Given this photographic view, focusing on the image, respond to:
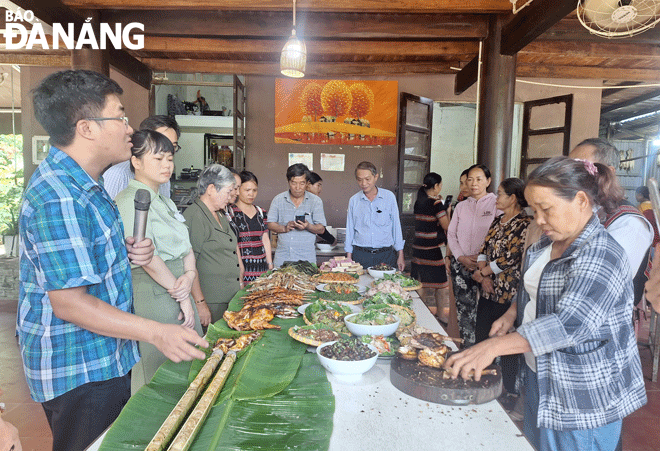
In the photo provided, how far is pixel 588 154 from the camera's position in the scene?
2100 millimetres

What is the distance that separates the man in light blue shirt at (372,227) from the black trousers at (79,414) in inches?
120

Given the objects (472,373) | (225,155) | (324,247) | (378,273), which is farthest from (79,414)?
(225,155)

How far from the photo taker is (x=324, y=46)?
18.3 ft

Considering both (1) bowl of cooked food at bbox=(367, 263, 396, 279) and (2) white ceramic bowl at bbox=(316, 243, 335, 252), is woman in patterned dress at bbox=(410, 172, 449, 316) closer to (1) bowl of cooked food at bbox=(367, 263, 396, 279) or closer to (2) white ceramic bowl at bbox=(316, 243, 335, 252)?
(2) white ceramic bowl at bbox=(316, 243, 335, 252)

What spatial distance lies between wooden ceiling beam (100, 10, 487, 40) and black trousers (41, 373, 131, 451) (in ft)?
14.3

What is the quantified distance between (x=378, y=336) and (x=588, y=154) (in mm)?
1412

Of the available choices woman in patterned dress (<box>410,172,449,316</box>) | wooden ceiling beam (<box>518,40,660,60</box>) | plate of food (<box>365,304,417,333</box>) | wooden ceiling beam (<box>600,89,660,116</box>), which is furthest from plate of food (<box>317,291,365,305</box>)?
wooden ceiling beam (<box>600,89,660,116</box>)

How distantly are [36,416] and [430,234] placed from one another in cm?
406

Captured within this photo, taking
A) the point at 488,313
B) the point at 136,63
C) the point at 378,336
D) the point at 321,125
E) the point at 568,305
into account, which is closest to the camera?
the point at 568,305

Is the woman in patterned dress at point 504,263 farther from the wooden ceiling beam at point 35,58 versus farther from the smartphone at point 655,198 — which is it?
the wooden ceiling beam at point 35,58

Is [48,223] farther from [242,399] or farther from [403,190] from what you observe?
[403,190]

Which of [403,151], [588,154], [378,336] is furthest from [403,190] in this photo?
[378,336]

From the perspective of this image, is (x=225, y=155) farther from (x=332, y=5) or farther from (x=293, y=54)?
(x=293, y=54)

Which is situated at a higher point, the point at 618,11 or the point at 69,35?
the point at 69,35
